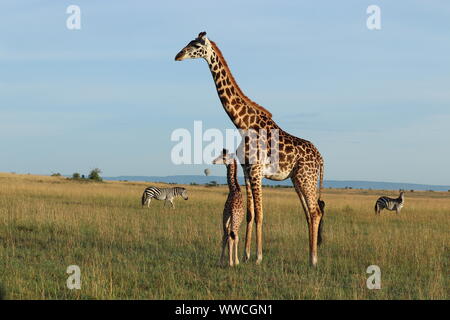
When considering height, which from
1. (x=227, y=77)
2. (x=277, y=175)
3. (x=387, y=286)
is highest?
(x=227, y=77)

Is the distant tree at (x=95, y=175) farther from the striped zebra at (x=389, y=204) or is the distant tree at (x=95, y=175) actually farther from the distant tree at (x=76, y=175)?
the striped zebra at (x=389, y=204)

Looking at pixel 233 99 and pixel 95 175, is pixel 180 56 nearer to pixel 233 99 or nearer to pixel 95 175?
pixel 233 99

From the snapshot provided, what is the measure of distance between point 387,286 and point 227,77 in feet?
15.9

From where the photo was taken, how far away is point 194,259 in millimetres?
10758

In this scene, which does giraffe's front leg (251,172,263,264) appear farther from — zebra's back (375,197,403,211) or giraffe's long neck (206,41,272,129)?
zebra's back (375,197,403,211)

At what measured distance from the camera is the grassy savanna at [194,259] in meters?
8.04

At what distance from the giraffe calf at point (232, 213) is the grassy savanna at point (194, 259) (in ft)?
1.34

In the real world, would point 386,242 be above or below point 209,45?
below

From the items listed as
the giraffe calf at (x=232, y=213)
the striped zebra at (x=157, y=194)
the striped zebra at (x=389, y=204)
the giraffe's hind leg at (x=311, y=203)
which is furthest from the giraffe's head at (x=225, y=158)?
the striped zebra at (x=389, y=204)

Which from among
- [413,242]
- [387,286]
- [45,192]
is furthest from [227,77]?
[45,192]

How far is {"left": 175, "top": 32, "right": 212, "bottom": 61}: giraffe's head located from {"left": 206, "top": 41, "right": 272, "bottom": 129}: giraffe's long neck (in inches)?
13.9

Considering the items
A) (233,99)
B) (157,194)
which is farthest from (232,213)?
(157,194)

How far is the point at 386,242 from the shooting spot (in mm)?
13844
